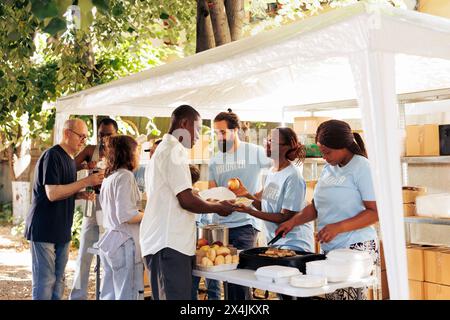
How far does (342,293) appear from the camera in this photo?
3.67m

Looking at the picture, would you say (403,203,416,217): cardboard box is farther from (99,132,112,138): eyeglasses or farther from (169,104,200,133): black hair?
(99,132,112,138): eyeglasses

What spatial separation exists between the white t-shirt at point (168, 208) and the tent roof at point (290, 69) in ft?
1.91

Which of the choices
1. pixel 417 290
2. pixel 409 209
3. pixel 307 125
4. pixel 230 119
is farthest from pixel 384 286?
pixel 230 119

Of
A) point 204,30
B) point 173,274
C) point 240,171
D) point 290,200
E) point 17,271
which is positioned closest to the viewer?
point 173,274

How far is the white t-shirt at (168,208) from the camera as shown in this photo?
144 inches

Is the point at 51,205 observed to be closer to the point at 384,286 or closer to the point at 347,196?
the point at 347,196

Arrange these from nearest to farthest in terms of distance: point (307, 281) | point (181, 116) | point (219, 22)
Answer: point (307, 281) → point (181, 116) → point (219, 22)

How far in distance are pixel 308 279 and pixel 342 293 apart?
1.65 feet

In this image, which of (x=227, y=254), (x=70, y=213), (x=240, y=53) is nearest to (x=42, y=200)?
(x=70, y=213)

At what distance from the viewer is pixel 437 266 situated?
5.26 m

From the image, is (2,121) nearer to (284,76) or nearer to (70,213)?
(70,213)

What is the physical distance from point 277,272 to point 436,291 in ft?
8.20

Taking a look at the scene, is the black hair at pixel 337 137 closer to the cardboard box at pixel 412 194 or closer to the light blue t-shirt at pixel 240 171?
the light blue t-shirt at pixel 240 171
